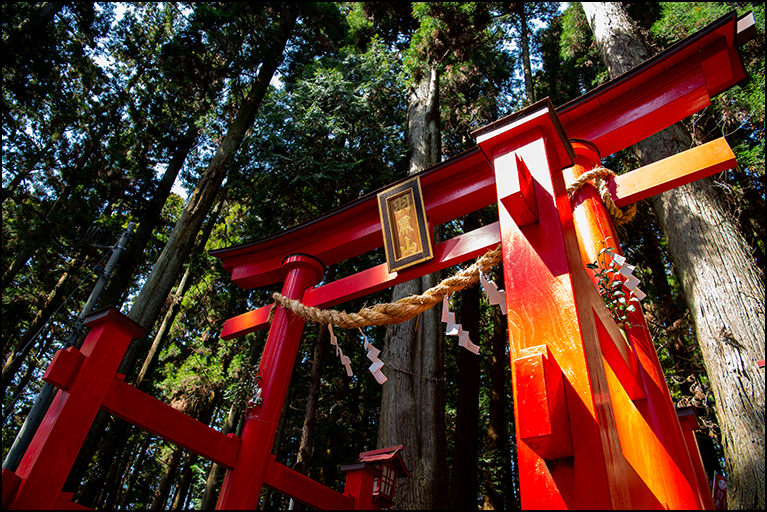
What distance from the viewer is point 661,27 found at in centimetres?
696

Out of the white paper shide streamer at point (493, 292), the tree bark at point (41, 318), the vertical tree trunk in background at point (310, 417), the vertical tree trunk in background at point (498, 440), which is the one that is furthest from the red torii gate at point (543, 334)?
the tree bark at point (41, 318)

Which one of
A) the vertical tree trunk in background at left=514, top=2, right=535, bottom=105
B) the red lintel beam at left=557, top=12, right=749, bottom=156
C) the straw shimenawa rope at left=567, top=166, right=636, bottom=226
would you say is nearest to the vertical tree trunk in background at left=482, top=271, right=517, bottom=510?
the vertical tree trunk in background at left=514, top=2, right=535, bottom=105

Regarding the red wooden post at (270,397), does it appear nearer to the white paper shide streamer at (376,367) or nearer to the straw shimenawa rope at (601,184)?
the white paper shide streamer at (376,367)

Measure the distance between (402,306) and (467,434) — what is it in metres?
4.56

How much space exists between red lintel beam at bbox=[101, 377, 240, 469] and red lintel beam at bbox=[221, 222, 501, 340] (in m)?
1.18

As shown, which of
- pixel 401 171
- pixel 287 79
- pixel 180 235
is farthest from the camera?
pixel 287 79

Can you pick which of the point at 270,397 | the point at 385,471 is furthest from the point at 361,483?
the point at 270,397

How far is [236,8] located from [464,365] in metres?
8.17

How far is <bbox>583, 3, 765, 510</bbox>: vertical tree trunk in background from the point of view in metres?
3.19

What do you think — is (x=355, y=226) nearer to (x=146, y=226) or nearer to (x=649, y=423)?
(x=649, y=423)

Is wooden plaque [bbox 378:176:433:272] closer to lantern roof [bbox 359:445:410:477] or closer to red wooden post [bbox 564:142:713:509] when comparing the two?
red wooden post [bbox 564:142:713:509]

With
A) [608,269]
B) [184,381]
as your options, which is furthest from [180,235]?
[608,269]

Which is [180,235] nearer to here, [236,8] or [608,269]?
[236,8]

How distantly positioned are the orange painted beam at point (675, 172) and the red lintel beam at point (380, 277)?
37.4 inches
